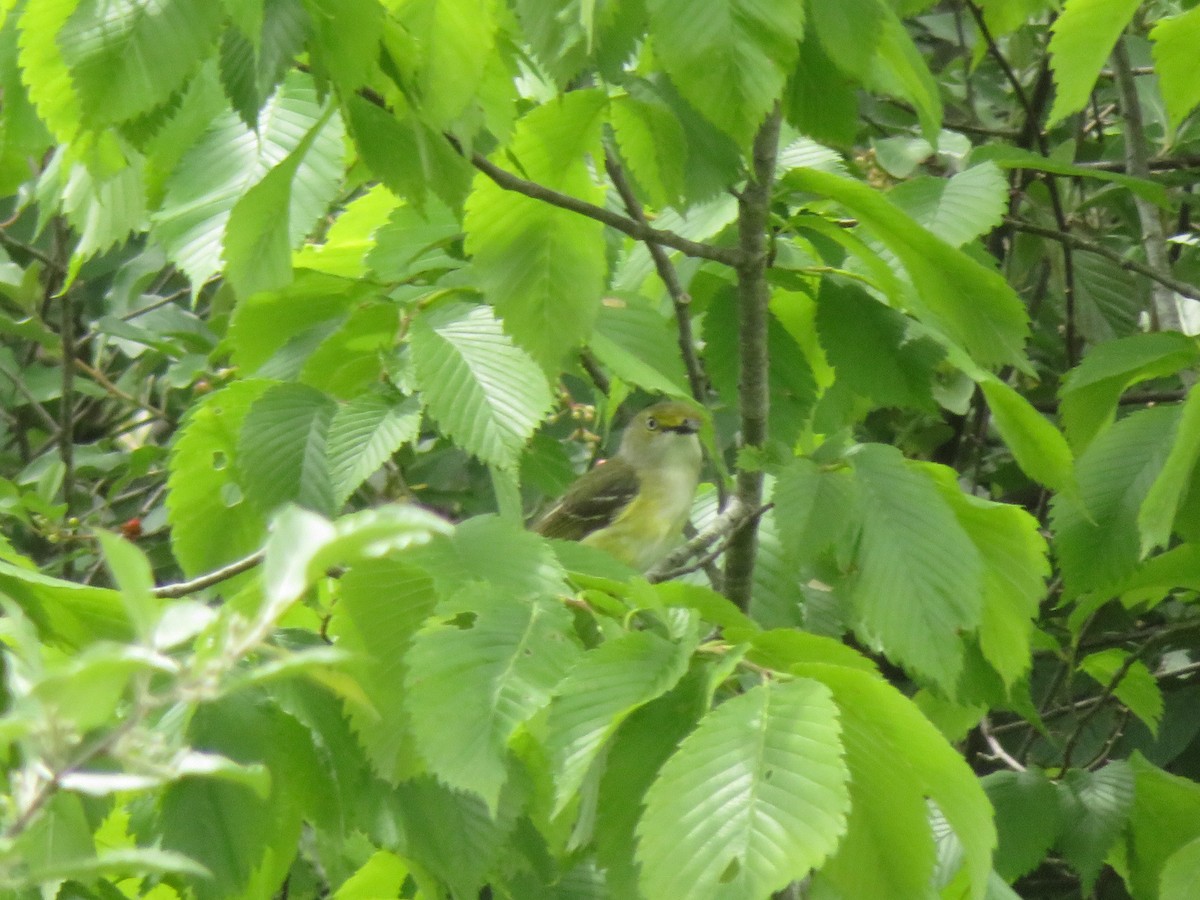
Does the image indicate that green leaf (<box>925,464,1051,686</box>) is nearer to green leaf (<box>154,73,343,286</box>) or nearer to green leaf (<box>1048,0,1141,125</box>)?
green leaf (<box>1048,0,1141,125</box>)

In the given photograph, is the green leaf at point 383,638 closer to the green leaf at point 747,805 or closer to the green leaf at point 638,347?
the green leaf at point 747,805

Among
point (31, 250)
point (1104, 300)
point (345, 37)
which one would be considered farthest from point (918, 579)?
point (31, 250)

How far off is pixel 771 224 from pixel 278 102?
800 mm

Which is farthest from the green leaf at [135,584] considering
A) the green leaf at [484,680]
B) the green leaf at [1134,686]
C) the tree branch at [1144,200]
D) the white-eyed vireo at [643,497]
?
the white-eyed vireo at [643,497]

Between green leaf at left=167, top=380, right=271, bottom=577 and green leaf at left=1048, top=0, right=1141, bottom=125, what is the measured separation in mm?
1523

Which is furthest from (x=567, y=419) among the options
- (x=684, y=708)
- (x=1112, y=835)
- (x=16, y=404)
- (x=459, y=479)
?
(x=684, y=708)

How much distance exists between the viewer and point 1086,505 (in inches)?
109

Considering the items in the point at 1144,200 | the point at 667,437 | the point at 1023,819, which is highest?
the point at 1144,200

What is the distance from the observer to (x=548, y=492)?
289cm

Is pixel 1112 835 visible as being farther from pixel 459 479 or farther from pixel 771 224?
pixel 459 479

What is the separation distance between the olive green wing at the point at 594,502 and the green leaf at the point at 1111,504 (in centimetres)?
276

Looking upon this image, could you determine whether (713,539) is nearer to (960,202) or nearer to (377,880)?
(960,202)

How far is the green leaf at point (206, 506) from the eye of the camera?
220 cm

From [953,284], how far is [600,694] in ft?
3.27
